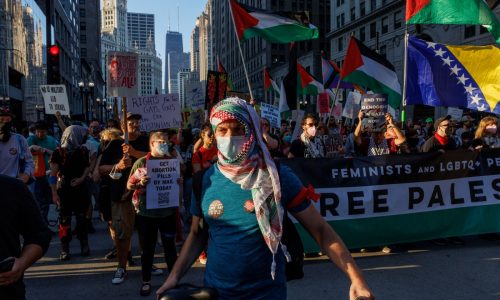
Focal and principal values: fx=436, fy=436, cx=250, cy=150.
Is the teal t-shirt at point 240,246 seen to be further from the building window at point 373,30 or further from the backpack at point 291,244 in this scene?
the building window at point 373,30

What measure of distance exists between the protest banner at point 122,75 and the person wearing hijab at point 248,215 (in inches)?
141

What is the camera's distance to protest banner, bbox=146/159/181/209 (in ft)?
16.1

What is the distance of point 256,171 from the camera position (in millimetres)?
Result: 2256

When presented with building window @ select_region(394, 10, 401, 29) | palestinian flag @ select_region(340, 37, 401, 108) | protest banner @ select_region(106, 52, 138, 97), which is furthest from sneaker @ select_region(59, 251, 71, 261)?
building window @ select_region(394, 10, 401, 29)

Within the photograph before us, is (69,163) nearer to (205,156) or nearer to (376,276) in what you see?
(205,156)

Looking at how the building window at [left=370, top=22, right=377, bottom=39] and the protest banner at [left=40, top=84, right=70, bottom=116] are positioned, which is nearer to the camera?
the protest banner at [left=40, top=84, right=70, bottom=116]

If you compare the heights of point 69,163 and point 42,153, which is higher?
point 42,153

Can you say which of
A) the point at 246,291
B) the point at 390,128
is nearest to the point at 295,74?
the point at 390,128

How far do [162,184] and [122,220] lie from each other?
0.75 metres

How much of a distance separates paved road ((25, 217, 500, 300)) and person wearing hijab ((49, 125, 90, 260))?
0.38m

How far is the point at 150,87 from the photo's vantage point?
160m

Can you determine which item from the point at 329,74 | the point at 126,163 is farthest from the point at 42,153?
the point at 329,74

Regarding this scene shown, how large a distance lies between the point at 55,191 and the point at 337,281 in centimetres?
438

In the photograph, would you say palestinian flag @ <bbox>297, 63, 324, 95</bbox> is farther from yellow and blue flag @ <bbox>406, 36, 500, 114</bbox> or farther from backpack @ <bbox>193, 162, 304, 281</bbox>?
backpack @ <bbox>193, 162, 304, 281</bbox>
